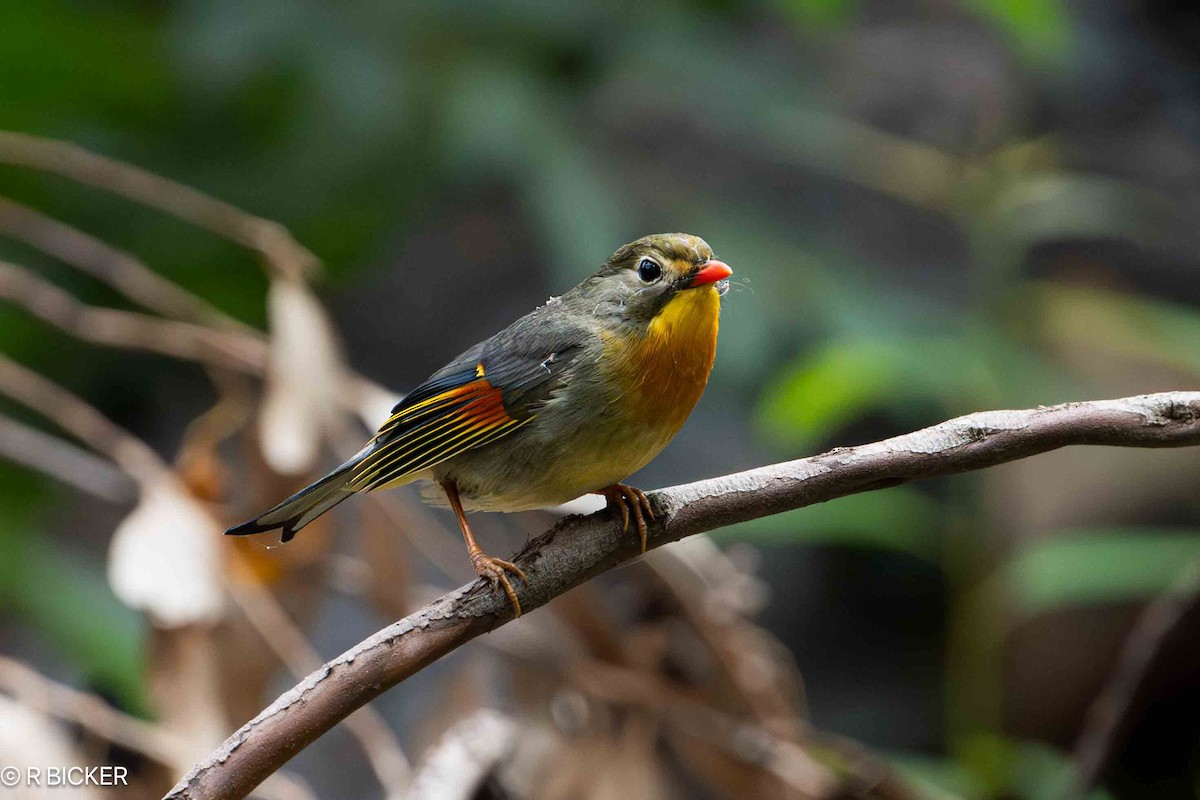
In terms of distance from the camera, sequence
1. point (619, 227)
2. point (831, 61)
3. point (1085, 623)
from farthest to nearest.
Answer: point (831, 61) < point (619, 227) < point (1085, 623)

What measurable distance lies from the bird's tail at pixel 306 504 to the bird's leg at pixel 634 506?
0.52 m

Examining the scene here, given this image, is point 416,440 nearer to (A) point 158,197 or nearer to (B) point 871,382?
(A) point 158,197

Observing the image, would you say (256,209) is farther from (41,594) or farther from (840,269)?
(840,269)

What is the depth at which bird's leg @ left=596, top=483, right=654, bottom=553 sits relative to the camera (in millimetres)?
2143

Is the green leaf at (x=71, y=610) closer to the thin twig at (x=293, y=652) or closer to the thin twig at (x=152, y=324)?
the thin twig at (x=293, y=652)

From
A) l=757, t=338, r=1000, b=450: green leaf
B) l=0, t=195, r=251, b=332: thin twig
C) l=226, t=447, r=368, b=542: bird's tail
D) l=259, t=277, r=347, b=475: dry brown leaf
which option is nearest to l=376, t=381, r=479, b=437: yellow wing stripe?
l=226, t=447, r=368, b=542: bird's tail

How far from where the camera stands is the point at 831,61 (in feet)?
21.8

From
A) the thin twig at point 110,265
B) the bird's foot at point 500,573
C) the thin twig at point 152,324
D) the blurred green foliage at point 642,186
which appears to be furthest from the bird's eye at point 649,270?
the blurred green foliage at point 642,186

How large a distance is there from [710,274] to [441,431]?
2.04 feet

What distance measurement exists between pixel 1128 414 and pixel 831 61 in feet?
16.6

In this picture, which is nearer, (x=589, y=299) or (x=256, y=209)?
(x=589, y=299)

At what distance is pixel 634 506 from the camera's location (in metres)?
2.20

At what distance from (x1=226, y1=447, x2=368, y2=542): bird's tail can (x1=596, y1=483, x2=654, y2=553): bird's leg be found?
522mm

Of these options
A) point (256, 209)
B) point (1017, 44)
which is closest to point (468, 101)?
point (256, 209)
